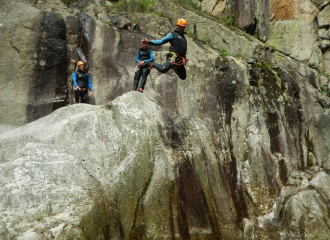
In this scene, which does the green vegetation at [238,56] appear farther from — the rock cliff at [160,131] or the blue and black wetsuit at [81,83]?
the blue and black wetsuit at [81,83]

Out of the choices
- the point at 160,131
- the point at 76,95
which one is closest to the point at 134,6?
the point at 76,95

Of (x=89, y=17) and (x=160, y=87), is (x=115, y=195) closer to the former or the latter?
(x=160, y=87)

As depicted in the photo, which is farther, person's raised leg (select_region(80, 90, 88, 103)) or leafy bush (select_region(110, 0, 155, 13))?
leafy bush (select_region(110, 0, 155, 13))

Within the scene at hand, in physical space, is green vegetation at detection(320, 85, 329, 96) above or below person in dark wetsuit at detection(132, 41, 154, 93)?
below

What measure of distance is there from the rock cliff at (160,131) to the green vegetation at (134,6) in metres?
0.43

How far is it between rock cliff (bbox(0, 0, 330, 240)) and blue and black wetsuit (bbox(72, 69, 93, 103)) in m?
0.85

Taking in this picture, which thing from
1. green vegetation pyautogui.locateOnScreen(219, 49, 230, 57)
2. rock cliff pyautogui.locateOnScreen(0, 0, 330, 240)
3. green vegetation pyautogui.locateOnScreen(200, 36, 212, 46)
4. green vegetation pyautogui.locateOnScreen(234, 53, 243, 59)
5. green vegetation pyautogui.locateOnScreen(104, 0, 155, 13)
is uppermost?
green vegetation pyautogui.locateOnScreen(104, 0, 155, 13)

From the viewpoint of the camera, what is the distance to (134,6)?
1570cm

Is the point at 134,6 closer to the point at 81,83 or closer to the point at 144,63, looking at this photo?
the point at 81,83

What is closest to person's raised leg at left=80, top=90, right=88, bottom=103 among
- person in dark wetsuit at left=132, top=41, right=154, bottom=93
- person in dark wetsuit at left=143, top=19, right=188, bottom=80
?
person in dark wetsuit at left=132, top=41, right=154, bottom=93

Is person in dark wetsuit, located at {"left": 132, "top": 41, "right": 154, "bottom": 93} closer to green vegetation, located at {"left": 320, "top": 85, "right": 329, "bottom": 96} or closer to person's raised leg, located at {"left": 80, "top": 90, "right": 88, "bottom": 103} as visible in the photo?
person's raised leg, located at {"left": 80, "top": 90, "right": 88, "bottom": 103}

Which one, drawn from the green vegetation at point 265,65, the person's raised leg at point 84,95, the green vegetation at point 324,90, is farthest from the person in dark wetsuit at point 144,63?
the green vegetation at point 324,90

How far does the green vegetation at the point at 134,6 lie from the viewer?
50.4 feet

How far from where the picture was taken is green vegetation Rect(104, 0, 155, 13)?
50.4 feet
